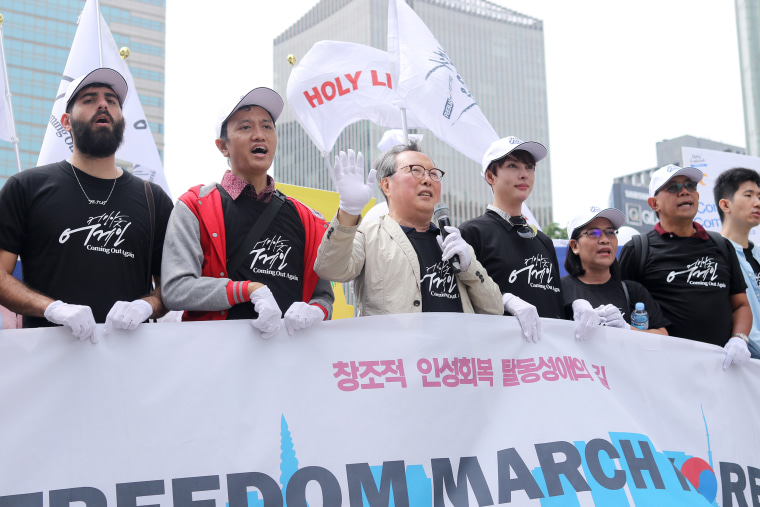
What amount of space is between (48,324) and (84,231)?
400 mm

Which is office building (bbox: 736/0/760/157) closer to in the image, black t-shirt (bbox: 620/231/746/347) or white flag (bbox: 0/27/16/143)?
black t-shirt (bbox: 620/231/746/347)

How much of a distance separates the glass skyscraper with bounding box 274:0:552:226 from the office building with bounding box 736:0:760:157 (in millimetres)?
32960

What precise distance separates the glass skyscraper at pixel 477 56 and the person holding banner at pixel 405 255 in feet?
248

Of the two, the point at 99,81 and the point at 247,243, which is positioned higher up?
the point at 99,81

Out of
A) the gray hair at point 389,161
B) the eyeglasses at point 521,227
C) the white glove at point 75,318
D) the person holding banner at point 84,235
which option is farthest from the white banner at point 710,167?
the white glove at point 75,318

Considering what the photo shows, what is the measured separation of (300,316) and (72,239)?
995 mm

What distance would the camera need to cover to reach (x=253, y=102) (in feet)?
11.4

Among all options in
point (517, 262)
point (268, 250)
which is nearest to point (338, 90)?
point (517, 262)

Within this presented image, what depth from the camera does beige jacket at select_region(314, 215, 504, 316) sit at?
11.0 ft

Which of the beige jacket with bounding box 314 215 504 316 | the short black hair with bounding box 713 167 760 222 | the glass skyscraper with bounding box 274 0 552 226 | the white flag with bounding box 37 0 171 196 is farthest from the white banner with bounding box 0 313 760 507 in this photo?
the glass skyscraper with bounding box 274 0 552 226

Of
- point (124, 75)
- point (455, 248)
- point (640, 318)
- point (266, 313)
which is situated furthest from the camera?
point (124, 75)

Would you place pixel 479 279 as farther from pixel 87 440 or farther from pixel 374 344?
pixel 87 440

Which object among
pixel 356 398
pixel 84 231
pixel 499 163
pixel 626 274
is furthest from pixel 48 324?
pixel 626 274

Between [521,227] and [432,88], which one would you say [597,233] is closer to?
[521,227]
